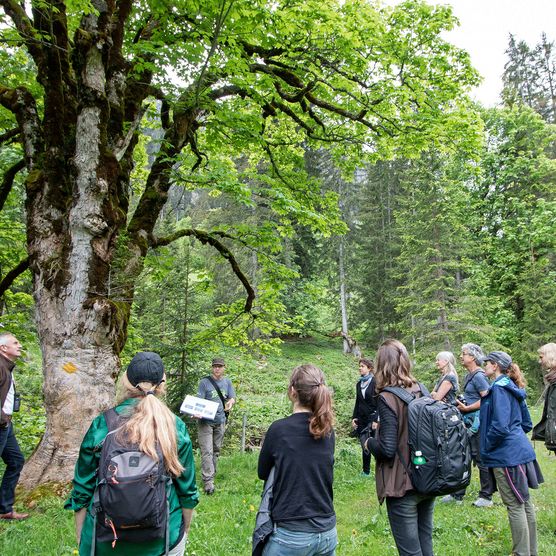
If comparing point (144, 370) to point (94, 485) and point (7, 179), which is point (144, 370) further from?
point (7, 179)

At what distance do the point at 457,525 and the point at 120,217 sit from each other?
20.0ft

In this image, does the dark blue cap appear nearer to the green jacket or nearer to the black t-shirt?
the green jacket

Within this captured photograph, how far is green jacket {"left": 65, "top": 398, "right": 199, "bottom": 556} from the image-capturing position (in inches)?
93.7

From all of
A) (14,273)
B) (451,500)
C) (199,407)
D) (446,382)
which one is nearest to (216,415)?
(199,407)

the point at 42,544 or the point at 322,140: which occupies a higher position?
the point at 322,140

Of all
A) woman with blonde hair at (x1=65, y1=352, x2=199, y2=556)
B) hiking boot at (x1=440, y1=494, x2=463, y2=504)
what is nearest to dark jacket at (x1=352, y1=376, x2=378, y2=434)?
hiking boot at (x1=440, y1=494, x2=463, y2=504)

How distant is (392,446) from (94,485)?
197cm

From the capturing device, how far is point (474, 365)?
239 inches

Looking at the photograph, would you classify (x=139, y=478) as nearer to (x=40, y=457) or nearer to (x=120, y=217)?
(x=40, y=457)

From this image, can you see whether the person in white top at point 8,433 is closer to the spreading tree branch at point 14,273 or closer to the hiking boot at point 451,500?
the spreading tree branch at point 14,273

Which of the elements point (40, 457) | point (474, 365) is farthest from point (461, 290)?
point (40, 457)

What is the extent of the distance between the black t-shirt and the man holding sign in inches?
179

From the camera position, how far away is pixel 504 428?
4227 mm

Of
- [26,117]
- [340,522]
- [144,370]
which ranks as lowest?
[340,522]
